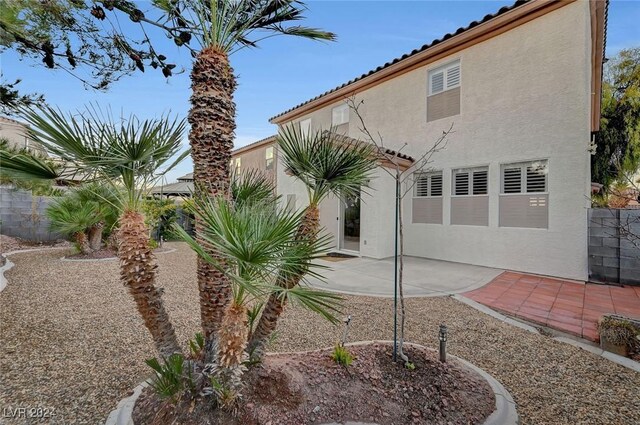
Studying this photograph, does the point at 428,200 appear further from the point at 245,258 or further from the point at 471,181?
the point at 245,258

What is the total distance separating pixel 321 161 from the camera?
3.46 m

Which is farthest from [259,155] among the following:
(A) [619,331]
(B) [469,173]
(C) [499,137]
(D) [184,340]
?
(A) [619,331]

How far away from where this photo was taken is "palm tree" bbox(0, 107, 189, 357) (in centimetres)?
242

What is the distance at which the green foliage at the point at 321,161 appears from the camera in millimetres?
3473

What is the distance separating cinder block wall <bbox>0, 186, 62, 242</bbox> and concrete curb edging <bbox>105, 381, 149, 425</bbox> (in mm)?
14426

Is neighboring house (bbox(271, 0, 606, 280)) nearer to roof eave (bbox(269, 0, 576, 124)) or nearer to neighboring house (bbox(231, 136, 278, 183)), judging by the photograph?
roof eave (bbox(269, 0, 576, 124))

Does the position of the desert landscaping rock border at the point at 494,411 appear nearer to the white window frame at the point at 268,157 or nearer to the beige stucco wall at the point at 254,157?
the white window frame at the point at 268,157

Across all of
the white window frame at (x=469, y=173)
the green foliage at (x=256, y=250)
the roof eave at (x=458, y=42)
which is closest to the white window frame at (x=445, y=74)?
the roof eave at (x=458, y=42)

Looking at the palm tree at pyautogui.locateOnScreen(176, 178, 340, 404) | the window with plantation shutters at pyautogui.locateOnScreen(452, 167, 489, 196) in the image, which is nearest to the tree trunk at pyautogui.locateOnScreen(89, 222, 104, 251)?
the palm tree at pyautogui.locateOnScreen(176, 178, 340, 404)

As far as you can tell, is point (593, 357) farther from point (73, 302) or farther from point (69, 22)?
point (73, 302)

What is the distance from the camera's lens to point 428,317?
6184 millimetres

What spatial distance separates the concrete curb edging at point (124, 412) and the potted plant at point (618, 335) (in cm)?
648

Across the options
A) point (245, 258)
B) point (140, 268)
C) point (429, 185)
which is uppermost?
point (429, 185)

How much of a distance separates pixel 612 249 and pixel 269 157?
20013mm
